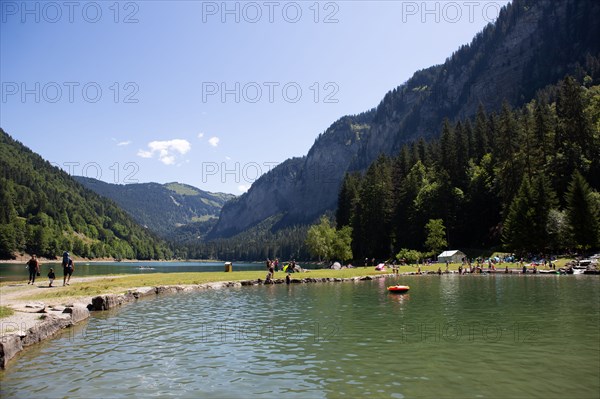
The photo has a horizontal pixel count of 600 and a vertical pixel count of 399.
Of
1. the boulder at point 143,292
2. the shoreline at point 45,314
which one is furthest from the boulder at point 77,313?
the boulder at point 143,292

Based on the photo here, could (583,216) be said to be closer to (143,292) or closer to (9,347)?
(143,292)

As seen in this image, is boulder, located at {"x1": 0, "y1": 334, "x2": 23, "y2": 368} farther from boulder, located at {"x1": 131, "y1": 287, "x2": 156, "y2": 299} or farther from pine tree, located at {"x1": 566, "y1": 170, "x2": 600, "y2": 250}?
pine tree, located at {"x1": 566, "y1": 170, "x2": 600, "y2": 250}

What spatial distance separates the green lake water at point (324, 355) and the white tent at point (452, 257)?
68650 mm

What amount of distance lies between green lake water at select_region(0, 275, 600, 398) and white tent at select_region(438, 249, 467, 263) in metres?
68.6

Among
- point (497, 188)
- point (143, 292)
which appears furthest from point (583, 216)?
point (143, 292)

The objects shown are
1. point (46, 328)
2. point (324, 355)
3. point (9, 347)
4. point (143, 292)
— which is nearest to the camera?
point (9, 347)

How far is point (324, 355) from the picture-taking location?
17016 millimetres

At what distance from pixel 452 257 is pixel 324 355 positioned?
88053mm

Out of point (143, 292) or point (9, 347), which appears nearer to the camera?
point (9, 347)

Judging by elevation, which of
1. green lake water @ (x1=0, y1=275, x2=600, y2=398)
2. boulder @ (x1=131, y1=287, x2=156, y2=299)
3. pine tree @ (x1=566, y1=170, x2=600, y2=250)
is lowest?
boulder @ (x1=131, y1=287, x2=156, y2=299)

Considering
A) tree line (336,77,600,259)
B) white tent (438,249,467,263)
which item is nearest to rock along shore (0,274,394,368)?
white tent (438,249,467,263)

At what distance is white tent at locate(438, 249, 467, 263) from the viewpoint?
96.9 metres

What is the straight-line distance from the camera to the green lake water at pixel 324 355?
12773mm

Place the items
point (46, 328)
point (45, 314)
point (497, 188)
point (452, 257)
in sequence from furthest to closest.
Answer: point (497, 188) → point (452, 257) → point (45, 314) → point (46, 328)
